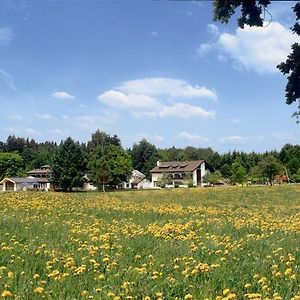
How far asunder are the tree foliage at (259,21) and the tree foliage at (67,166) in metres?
67.3

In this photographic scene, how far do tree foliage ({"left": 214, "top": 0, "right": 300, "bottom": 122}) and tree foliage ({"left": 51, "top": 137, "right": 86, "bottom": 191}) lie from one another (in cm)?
6734

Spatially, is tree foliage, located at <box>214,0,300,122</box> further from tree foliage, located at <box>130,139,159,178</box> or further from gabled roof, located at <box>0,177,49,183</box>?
tree foliage, located at <box>130,139,159,178</box>

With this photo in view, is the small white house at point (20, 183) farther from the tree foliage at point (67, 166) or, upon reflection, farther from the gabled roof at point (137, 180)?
the tree foliage at point (67, 166)

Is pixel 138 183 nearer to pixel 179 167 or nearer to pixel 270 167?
pixel 179 167

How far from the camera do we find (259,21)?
584 centimetres

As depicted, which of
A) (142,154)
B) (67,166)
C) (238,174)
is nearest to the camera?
(67,166)

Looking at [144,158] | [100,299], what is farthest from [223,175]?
[100,299]

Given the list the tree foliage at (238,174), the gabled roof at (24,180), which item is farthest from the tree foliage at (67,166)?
the gabled roof at (24,180)

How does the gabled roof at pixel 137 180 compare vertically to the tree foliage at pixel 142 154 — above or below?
below

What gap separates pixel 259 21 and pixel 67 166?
224 feet

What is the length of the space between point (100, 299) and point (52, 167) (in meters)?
70.7

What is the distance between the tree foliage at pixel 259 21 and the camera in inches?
229

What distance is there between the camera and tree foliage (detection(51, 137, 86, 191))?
7169 cm

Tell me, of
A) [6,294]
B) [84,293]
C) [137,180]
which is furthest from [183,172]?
[6,294]
